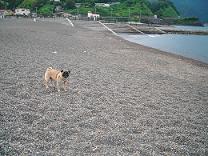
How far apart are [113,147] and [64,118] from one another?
113 inches

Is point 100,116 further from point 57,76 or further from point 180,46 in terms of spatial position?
point 180,46

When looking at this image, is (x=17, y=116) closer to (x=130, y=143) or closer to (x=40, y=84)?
(x=130, y=143)

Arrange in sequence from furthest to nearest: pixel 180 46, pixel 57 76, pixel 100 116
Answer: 1. pixel 180 46
2. pixel 57 76
3. pixel 100 116

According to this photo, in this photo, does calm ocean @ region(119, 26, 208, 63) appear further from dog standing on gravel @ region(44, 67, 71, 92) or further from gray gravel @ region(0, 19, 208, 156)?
dog standing on gravel @ region(44, 67, 71, 92)

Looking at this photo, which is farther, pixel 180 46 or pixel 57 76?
pixel 180 46

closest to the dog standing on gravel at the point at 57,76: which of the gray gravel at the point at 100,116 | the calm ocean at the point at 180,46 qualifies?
the gray gravel at the point at 100,116

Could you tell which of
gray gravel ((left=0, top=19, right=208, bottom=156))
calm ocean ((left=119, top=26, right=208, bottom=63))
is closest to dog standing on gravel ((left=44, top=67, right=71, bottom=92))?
gray gravel ((left=0, top=19, right=208, bottom=156))

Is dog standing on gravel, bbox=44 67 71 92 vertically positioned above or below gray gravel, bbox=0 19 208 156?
above

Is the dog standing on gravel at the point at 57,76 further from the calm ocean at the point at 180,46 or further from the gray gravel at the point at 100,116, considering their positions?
the calm ocean at the point at 180,46

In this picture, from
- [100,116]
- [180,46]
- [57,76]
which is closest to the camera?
[100,116]

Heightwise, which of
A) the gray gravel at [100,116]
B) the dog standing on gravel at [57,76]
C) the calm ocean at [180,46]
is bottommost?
the calm ocean at [180,46]

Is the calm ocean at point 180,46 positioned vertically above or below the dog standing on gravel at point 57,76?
below

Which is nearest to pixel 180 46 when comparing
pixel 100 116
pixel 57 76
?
pixel 57 76

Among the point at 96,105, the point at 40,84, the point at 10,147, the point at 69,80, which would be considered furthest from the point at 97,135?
the point at 69,80
